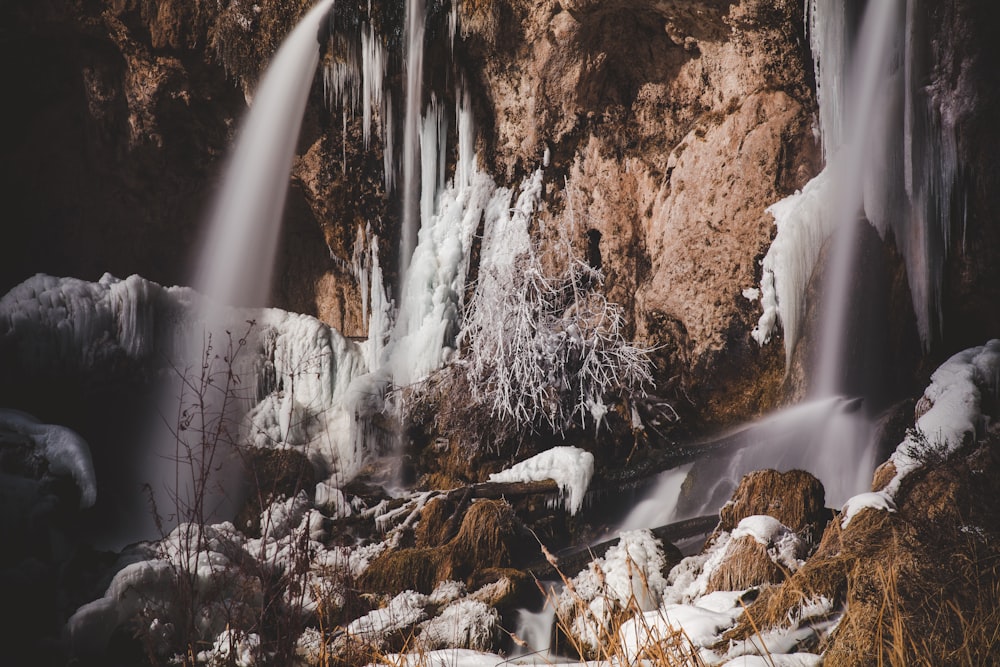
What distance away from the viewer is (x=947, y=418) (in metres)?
5.41

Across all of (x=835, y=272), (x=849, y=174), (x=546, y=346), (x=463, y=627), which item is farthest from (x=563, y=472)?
(x=849, y=174)

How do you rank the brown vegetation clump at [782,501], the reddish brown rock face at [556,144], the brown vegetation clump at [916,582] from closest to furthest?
the brown vegetation clump at [916,582] < the brown vegetation clump at [782,501] < the reddish brown rock face at [556,144]

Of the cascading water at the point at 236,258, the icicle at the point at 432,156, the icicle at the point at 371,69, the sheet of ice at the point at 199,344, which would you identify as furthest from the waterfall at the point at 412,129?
the sheet of ice at the point at 199,344

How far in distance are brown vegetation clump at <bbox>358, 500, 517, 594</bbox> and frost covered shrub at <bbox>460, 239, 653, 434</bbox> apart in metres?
1.86

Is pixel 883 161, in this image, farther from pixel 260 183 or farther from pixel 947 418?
pixel 260 183

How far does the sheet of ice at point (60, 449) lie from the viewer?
22.1 ft

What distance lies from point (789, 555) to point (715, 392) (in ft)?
13.6

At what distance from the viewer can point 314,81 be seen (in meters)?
10.1

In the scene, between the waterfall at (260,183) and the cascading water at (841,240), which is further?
the waterfall at (260,183)

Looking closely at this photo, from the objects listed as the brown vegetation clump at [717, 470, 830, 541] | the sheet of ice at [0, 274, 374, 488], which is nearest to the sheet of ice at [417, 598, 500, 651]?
the brown vegetation clump at [717, 470, 830, 541]

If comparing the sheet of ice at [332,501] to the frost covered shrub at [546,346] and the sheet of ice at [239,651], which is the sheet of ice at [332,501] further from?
the sheet of ice at [239,651]

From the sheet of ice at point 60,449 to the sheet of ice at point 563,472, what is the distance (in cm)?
382

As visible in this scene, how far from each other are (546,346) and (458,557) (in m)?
3.15

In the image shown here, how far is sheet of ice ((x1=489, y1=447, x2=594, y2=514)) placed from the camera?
8.00 metres
